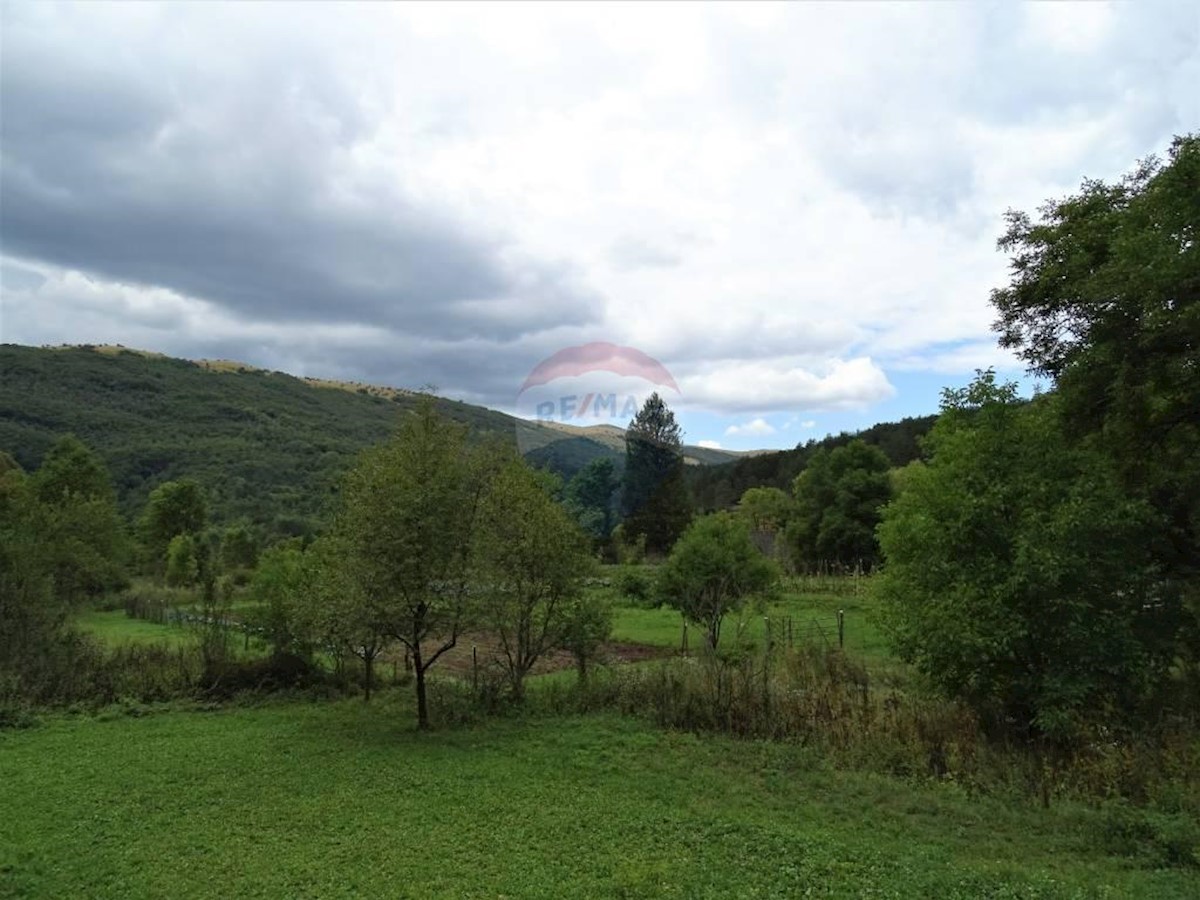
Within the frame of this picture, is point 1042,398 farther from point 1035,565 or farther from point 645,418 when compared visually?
point 645,418

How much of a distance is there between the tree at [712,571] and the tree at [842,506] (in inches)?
842

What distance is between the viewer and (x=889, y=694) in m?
13.0

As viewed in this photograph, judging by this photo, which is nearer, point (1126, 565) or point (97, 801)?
point (97, 801)

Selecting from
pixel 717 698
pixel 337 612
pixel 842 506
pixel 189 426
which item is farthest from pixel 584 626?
pixel 189 426

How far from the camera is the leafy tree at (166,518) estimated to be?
53.7 m

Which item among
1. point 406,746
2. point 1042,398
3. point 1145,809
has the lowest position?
point 406,746

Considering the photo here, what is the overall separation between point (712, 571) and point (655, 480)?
108ft

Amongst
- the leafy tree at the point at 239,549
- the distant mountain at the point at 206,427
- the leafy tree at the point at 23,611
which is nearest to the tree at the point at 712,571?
the leafy tree at the point at 23,611

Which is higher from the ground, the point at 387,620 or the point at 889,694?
the point at 387,620

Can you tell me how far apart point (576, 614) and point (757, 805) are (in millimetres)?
6978

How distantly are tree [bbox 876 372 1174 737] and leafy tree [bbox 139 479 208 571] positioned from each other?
54.9m

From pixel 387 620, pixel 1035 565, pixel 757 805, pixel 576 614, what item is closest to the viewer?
pixel 757 805

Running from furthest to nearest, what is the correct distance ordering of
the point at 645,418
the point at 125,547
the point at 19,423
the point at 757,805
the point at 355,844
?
the point at 19,423 → the point at 645,418 → the point at 125,547 → the point at 757,805 → the point at 355,844

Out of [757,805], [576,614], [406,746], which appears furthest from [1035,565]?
[406,746]
